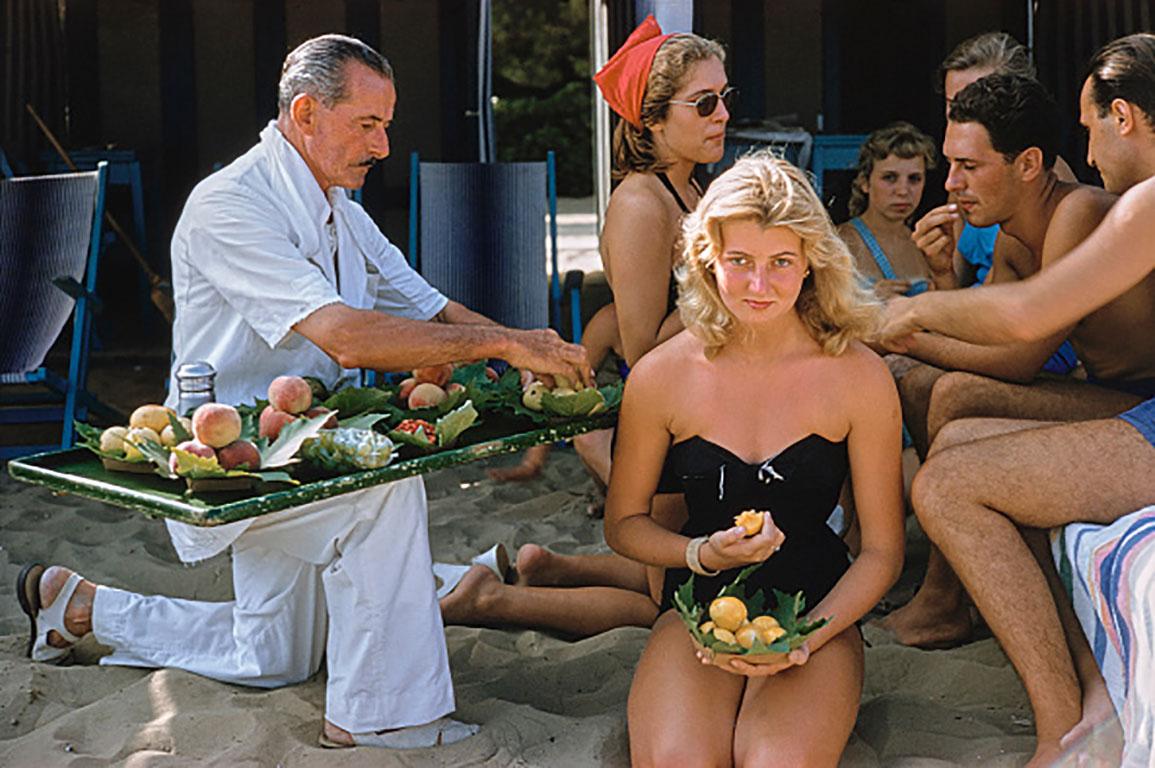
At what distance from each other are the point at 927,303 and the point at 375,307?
61.6 inches

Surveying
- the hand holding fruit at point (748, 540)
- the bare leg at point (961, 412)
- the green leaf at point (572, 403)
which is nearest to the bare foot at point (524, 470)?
the bare leg at point (961, 412)

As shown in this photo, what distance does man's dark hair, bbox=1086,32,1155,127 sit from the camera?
3002mm

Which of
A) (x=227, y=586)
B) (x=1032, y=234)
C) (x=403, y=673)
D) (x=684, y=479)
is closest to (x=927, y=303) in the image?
(x=1032, y=234)

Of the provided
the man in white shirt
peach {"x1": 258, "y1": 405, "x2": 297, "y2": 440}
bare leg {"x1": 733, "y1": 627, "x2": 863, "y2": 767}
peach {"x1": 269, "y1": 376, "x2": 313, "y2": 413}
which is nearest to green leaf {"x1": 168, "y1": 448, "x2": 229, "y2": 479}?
peach {"x1": 258, "y1": 405, "x2": 297, "y2": 440}

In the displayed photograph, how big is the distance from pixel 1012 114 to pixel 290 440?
6.26ft

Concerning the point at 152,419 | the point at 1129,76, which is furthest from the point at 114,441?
the point at 1129,76

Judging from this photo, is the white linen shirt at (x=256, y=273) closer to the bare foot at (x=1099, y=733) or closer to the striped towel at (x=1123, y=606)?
the striped towel at (x=1123, y=606)

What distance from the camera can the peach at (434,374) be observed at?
3.35 meters

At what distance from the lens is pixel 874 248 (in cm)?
484

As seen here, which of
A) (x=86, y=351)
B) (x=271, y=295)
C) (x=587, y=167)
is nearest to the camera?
(x=271, y=295)

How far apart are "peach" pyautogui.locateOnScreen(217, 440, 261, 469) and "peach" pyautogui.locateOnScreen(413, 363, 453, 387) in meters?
0.68

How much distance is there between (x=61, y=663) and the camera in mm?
3592

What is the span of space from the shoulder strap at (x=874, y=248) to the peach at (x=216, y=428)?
272cm

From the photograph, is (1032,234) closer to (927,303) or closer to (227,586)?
(927,303)
